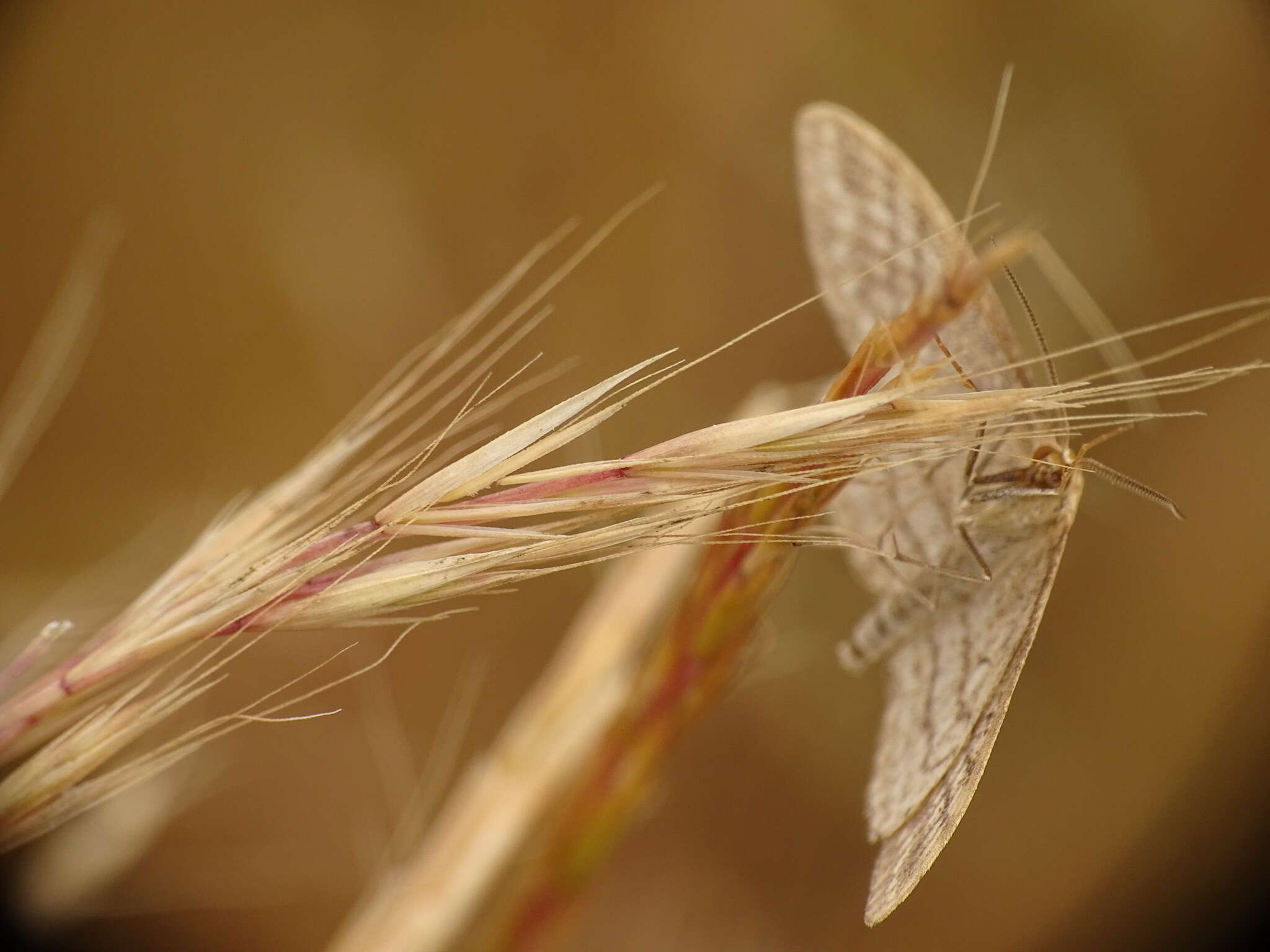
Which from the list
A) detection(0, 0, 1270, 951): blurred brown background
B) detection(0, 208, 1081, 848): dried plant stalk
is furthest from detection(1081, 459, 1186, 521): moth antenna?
detection(0, 0, 1270, 951): blurred brown background

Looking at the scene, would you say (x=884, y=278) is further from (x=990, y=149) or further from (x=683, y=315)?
(x=683, y=315)

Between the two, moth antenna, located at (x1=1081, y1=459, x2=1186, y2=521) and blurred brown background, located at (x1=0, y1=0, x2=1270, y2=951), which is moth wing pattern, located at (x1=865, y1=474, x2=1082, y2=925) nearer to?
moth antenna, located at (x1=1081, y1=459, x2=1186, y2=521)

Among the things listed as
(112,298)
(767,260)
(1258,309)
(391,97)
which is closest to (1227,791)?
(1258,309)

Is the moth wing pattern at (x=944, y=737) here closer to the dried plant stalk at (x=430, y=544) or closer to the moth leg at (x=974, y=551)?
the moth leg at (x=974, y=551)

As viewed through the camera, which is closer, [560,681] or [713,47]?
[560,681]

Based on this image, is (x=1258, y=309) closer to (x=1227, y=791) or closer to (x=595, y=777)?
(x=1227, y=791)

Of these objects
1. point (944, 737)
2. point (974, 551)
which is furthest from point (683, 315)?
point (944, 737)
